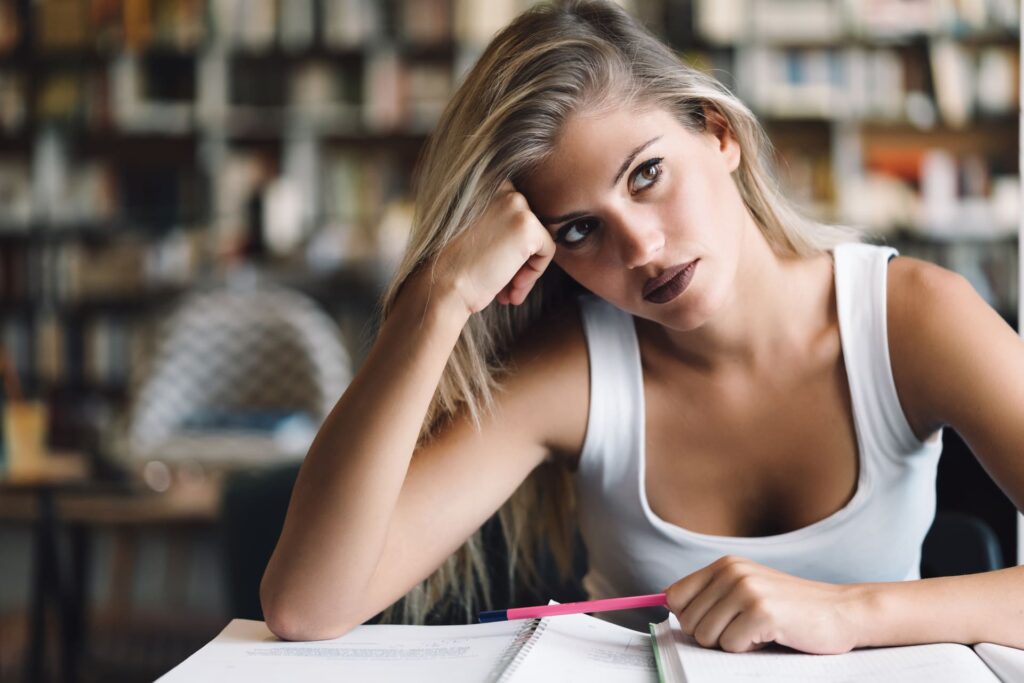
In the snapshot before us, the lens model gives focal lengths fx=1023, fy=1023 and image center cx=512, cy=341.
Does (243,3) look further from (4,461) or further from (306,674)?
(306,674)

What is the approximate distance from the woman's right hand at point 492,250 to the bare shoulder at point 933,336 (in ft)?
1.18

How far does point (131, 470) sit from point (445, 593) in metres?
1.27

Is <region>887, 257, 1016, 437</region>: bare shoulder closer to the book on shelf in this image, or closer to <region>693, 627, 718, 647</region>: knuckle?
<region>693, 627, 718, 647</region>: knuckle

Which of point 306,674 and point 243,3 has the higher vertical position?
point 243,3

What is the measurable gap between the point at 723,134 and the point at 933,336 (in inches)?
11.6

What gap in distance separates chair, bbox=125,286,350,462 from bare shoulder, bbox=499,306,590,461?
1724 millimetres

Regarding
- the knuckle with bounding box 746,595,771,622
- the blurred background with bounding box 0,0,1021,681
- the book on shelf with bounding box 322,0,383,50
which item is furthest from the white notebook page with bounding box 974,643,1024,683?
the book on shelf with bounding box 322,0,383,50

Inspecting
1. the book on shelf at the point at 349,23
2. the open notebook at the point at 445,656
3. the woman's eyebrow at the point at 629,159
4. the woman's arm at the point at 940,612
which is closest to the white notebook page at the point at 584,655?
the open notebook at the point at 445,656

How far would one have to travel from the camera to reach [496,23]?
399 cm

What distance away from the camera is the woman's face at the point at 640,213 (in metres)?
0.92

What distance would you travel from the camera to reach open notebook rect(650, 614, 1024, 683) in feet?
2.23

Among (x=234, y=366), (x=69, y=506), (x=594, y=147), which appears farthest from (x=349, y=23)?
(x=594, y=147)

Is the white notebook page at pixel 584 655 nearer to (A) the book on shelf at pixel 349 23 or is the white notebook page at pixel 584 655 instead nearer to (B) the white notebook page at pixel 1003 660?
(B) the white notebook page at pixel 1003 660

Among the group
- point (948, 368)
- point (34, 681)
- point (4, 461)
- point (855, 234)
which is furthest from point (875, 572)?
point (34, 681)
